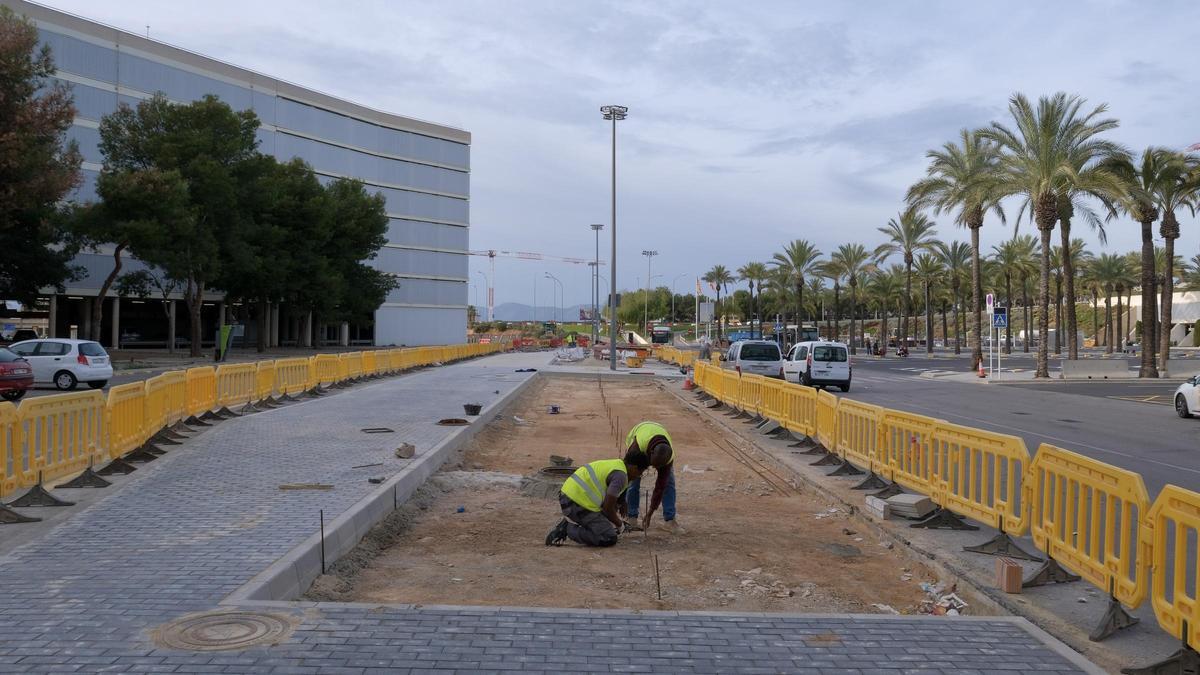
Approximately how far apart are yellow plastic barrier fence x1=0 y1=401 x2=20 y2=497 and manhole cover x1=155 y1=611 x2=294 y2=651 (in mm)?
4416

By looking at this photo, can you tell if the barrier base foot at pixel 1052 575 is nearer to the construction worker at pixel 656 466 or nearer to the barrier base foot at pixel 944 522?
the barrier base foot at pixel 944 522

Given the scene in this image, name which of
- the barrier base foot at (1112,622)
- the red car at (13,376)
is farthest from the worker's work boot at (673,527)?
the red car at (13,376)

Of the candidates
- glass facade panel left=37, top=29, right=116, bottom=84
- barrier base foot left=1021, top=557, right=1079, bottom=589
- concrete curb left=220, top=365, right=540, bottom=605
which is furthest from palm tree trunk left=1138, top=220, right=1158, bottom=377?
glass facade panel left=37, top=29, right=116, bottom=84

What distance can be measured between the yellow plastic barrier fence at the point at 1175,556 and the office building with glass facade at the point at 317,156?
53402 millimetres

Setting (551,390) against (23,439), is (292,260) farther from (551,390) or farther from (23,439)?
(23,439)

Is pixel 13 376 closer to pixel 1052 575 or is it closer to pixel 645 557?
pixel 645 557

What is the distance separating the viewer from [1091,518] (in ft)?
19.7

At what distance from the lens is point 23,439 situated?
872cm

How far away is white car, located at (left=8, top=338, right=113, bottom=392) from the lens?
79.3 feet

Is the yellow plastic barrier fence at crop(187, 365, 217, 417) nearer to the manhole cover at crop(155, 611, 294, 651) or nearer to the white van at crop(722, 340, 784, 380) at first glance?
the manhole cover at crop(155, 611, 294, 651)

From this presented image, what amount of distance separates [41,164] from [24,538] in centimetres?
2862

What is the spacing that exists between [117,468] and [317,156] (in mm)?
66870

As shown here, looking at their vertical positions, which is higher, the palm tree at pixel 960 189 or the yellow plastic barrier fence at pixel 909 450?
the palm tree at pixel 960 189

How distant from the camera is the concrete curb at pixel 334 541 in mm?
5844
